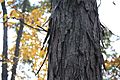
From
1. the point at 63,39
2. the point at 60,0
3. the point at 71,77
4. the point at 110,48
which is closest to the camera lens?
the point at 71,77

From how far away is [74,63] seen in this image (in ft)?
6.63

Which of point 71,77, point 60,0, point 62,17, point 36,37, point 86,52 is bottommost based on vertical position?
point 71,77

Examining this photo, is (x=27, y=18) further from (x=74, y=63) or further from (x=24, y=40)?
(x=74, y=63)

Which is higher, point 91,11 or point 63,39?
point 91,11

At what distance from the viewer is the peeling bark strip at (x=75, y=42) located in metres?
2.03

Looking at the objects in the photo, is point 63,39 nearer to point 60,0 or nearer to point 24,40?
point 60,0

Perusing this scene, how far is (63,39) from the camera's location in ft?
7.04

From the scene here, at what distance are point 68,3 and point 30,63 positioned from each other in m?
12.2

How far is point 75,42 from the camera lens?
2.09 m

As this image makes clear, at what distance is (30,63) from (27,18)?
5.55 metres

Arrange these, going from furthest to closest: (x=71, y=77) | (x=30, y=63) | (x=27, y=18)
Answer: (x=30, y=63)
(x=27, y=18)
(x=71, y=77)

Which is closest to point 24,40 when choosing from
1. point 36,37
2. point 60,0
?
point 36,37

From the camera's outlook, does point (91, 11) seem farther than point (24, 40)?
No

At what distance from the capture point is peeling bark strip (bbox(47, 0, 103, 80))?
2029 millimetres
